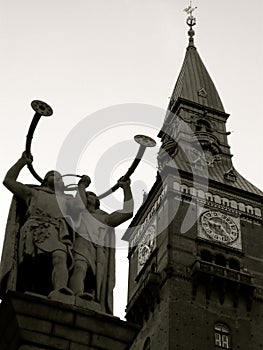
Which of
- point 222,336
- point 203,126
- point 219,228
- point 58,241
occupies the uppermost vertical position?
point 203,126

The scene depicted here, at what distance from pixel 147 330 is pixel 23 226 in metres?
30.5

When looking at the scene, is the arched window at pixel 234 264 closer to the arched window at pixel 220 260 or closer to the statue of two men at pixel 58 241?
the arched window at pixel 220 260

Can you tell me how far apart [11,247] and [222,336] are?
95.2 feet

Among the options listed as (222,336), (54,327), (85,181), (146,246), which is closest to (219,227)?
(146,246)

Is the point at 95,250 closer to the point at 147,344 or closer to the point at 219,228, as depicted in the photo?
the point at 147,344

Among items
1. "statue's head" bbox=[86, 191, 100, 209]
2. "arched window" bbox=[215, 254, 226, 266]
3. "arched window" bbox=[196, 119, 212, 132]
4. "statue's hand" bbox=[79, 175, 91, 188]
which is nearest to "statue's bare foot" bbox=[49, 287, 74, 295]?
"statue's head" bbox=[86, 191, 100, 209]

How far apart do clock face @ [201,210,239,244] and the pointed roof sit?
41.1 ft

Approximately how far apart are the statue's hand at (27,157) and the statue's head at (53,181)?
360mm

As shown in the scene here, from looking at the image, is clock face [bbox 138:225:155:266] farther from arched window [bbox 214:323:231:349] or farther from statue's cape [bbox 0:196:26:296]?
statue's cape [bbox 0:196:26:296]

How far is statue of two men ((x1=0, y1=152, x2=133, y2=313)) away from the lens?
30.2ft

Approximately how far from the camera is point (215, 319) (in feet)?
123

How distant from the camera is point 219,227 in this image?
137 ft

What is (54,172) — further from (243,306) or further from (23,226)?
(243,306)

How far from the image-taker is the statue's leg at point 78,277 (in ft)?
30.0
